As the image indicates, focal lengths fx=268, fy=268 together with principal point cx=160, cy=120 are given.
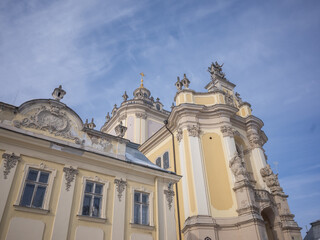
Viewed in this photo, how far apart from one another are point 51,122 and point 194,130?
11.8m

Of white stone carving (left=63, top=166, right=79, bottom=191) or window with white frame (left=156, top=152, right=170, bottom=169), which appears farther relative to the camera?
window with white frame (left=156, top=152, right=170, bottom=169)

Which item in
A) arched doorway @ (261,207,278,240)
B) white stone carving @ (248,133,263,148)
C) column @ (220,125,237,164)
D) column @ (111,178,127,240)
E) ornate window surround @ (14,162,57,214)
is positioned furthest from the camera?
white stone carving @ (248,133,263,148)

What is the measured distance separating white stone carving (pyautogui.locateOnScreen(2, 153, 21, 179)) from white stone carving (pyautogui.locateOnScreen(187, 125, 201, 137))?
13.2 metres

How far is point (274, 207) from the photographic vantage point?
65.6ft

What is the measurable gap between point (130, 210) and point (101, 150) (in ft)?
10.2

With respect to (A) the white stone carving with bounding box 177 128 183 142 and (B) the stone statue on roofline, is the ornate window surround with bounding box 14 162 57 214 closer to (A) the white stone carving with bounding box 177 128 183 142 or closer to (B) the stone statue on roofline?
(A) the white stone carving with bounding box 177 128 183 142

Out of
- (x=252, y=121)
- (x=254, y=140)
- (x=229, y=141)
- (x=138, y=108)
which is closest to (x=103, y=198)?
(x=229, y=141)

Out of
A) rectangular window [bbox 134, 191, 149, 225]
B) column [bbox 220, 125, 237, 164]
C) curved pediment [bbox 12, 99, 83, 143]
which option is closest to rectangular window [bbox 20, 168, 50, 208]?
curved pediment [bbox 12, 99, 83, 143]

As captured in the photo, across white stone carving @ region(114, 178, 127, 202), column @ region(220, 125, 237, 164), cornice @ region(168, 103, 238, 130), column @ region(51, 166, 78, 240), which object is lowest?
column @ region(51, 166, 78, 240)

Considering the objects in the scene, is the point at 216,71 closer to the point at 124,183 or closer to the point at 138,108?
the point at 138,108

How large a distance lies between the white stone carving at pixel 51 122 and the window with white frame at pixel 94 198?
2058 mm

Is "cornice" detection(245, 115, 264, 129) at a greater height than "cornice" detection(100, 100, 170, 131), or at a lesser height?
lesser

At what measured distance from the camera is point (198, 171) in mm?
19125

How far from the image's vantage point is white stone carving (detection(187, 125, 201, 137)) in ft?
68.6
